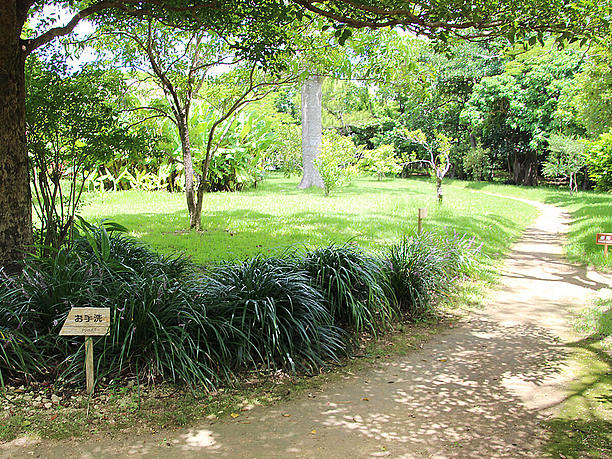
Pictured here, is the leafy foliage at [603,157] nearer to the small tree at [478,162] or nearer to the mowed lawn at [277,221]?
the mowed lawn at [277,221]

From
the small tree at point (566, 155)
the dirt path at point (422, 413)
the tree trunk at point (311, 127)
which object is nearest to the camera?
the dirt path at point (422, 413)

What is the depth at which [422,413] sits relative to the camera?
3.64 meters

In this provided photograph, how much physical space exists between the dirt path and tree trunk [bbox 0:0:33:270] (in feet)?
8.38

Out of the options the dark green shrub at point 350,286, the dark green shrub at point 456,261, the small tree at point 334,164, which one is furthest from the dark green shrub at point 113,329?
the small tree at point 334,164

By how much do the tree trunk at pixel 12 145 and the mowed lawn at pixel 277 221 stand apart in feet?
7.42

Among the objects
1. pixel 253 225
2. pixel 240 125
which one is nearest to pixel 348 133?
pixel 240 125

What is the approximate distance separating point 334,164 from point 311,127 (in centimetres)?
357

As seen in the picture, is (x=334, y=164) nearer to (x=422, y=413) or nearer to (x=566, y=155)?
(x=566, y=155)

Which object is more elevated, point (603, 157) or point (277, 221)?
point (603, 157)

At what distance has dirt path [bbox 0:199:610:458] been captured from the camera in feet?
10.2

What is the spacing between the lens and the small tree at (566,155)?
2293 cm

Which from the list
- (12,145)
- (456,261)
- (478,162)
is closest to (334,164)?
(456,261)

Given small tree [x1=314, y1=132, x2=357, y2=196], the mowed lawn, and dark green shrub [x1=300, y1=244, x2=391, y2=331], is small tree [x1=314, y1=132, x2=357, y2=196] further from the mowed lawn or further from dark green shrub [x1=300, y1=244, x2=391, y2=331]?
dark green shrub [x1=300, y1=244, x2=391, y2=331]

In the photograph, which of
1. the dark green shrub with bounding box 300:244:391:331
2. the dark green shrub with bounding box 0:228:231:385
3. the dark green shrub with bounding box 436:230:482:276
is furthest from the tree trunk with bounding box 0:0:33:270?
the dark green shrub with bounding box 436:230:482:276
